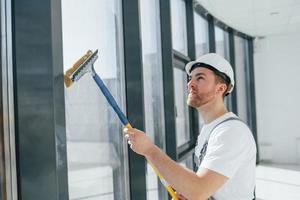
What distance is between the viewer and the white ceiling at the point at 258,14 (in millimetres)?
3621

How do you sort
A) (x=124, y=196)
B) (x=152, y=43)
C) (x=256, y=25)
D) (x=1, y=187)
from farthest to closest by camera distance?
(x=256, y=25)
(x=152, y=43)
(x=124, y=196)
(x=1, y=187)

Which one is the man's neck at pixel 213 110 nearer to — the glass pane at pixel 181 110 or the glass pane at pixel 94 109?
the glass pane at pixel 94 109

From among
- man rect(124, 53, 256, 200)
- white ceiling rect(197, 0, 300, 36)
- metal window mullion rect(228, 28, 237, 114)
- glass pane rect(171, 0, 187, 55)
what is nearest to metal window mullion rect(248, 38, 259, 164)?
white ceiling rect(197, 0, 300, 36)

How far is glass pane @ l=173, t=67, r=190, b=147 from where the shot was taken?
309 centimetres

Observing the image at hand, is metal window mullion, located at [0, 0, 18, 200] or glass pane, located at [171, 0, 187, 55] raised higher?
glass pane, located at [171, 0, 187, 55]

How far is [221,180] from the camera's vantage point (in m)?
1.13

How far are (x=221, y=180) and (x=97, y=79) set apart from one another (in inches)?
23.1

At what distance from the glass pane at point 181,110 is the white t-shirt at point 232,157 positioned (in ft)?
5.80

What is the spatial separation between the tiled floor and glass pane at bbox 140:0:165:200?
1.84 metres

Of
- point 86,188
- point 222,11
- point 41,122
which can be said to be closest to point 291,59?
point 222,11

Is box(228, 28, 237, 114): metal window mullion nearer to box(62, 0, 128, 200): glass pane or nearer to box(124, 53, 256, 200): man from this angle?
box(62, 0, 128, 200): glass pane

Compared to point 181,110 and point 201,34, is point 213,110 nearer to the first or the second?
point 181,110

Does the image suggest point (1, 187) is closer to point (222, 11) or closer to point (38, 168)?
point (38, 168)

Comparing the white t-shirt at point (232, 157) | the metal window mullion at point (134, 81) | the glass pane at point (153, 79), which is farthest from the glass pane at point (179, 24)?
the white t-shirt at point (232, 157)
